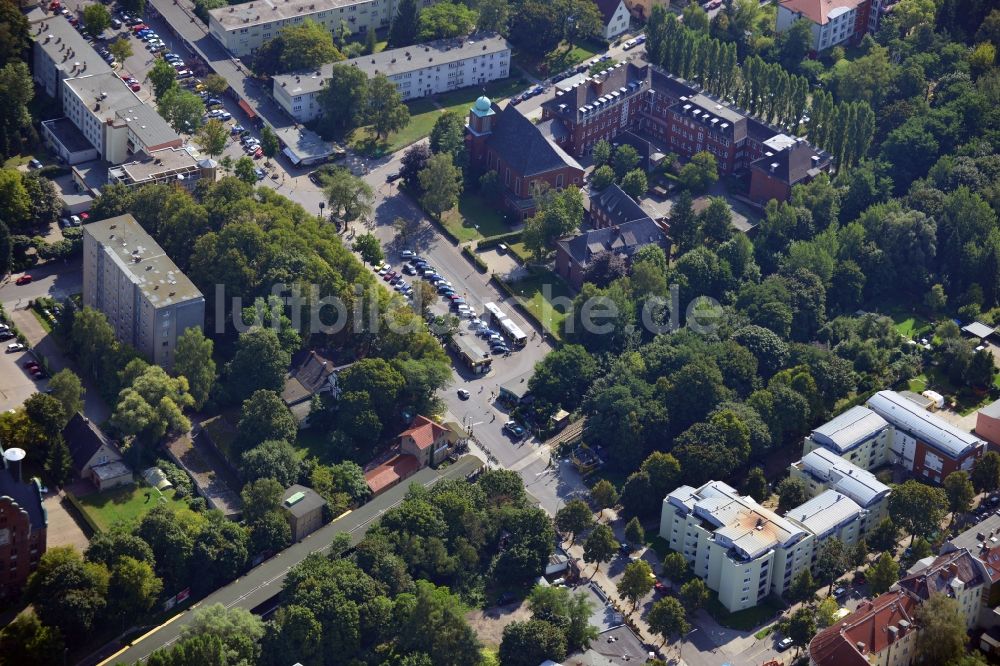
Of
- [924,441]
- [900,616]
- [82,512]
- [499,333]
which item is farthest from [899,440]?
[82,512]

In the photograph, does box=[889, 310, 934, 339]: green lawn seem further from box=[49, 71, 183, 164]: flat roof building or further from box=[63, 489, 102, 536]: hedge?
box=[63, 489, 102, 536]: hedge

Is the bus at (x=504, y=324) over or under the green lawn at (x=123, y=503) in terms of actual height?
over

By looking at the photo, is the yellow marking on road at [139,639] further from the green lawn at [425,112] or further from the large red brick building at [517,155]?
the green lawn at [425,112]

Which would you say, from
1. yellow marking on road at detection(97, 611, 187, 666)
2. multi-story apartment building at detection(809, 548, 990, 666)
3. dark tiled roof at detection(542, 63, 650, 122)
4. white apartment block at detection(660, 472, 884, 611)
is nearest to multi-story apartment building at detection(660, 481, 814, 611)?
white apartment block at detection(660, 472, 884, 611)

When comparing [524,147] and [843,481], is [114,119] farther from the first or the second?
[843,481]

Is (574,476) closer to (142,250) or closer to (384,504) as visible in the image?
(384,504)

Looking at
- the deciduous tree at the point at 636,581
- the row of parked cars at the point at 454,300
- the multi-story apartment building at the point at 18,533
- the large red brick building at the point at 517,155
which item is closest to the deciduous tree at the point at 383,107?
the large red brick building at the point at 517,155

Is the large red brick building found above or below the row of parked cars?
above
